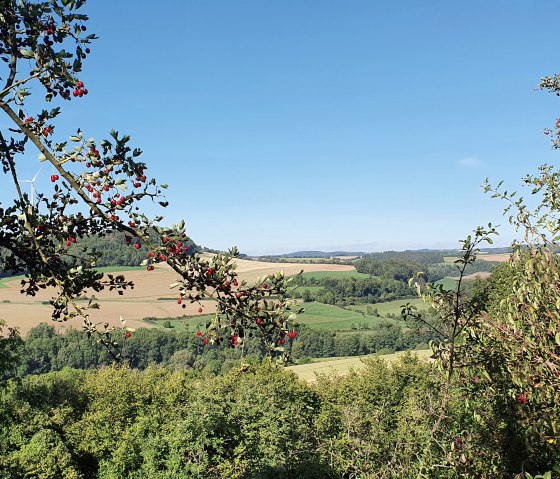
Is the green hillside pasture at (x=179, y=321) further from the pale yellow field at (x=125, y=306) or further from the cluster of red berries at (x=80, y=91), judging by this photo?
the cluster of red berries at (x=80, y=91)

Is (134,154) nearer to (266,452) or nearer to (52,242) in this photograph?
(52,242)

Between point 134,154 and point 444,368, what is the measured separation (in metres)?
5.81

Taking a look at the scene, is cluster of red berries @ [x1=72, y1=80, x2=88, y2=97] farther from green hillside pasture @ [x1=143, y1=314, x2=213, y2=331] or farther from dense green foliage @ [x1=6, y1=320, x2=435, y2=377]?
green hillside pasture @ [x1=143, y1=314, x2=213, y2=331]

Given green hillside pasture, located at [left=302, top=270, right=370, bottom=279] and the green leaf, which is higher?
the green leaf

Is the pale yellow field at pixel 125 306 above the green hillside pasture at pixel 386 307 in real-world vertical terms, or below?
above

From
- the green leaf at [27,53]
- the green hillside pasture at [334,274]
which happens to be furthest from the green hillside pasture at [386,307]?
the green leaf at [27,53]

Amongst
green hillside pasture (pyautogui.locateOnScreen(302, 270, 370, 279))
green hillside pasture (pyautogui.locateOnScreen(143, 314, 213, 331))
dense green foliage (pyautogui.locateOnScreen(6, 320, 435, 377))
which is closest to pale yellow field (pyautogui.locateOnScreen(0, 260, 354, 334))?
green hillside pasture (pyautogui.locateOnScreen(143, 314, 213, 331))

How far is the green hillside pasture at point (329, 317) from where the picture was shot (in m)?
118

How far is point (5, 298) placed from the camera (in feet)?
366

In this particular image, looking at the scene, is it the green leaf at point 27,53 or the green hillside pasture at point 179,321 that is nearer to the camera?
the green leaf at point 27,53

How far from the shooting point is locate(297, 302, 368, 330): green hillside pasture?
118062 mm

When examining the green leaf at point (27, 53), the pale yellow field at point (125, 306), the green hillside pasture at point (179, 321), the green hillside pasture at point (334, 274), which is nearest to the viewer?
the green leaf at point (27, 53)

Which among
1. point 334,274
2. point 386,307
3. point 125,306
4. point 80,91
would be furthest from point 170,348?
point 80,91

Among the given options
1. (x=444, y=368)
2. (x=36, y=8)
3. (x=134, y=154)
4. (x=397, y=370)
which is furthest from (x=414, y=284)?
(x=397, y=370)
